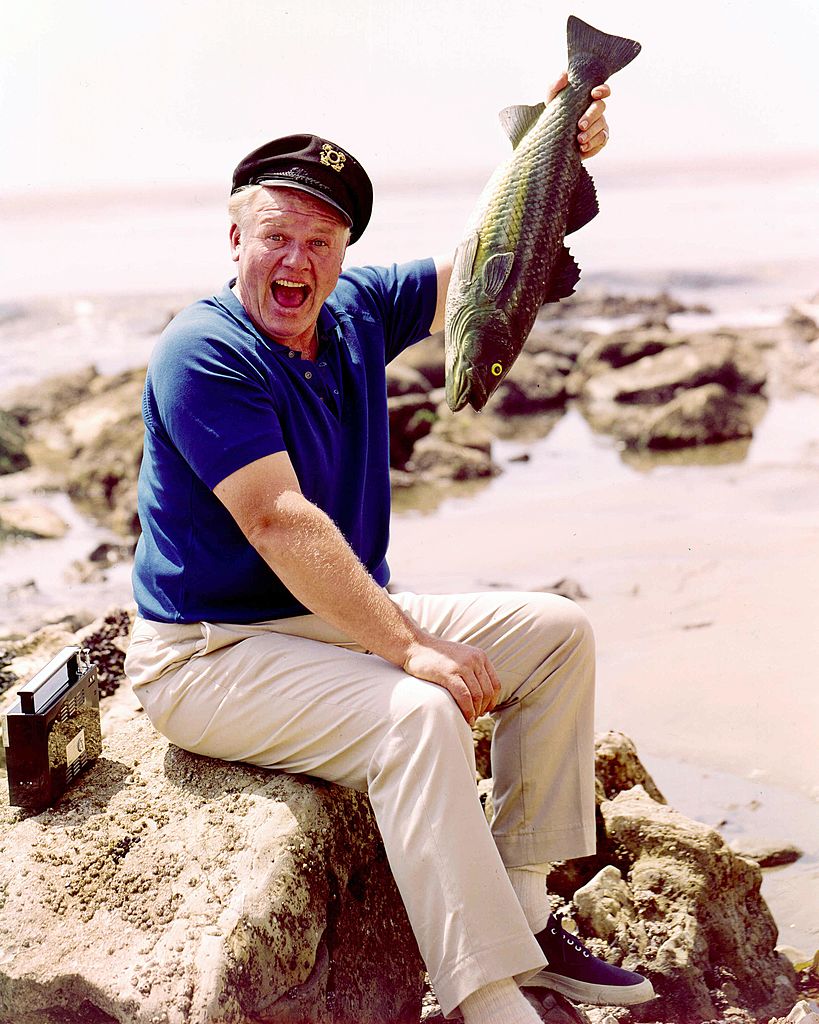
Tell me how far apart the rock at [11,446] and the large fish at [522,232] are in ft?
29.3

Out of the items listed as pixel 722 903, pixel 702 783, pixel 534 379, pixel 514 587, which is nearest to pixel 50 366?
pixel 534 379

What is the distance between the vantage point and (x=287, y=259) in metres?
3.29

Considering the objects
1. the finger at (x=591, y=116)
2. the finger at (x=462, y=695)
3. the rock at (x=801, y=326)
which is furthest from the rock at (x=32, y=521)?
the rock at (x=801, y=326)

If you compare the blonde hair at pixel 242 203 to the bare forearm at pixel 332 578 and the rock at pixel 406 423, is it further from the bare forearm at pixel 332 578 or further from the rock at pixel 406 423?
the rock at pixel 406 423

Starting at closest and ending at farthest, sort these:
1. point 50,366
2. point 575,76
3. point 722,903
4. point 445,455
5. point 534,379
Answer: point 575,76, point 722,903, point 445,455, point 534,379, point 50,366

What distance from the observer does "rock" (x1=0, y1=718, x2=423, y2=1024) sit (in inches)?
112

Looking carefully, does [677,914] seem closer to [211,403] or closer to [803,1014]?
[803,1014]

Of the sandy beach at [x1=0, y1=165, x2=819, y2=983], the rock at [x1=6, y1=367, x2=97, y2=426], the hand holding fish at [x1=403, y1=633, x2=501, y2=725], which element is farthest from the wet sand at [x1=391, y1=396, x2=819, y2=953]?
the rock at [x1=6, y1=367, x2=97, y2=426]

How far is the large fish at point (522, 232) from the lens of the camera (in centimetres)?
324

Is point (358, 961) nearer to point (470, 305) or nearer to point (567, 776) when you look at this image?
point (567, 776)

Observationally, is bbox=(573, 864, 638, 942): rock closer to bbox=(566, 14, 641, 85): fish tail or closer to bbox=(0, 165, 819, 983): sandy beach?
bbox=(0, 165, 819, 983): sandy beach

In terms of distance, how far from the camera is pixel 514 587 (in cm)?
783

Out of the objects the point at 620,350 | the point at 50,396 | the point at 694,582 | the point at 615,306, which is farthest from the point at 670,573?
the point at 615,306

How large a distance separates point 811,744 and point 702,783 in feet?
1.76
